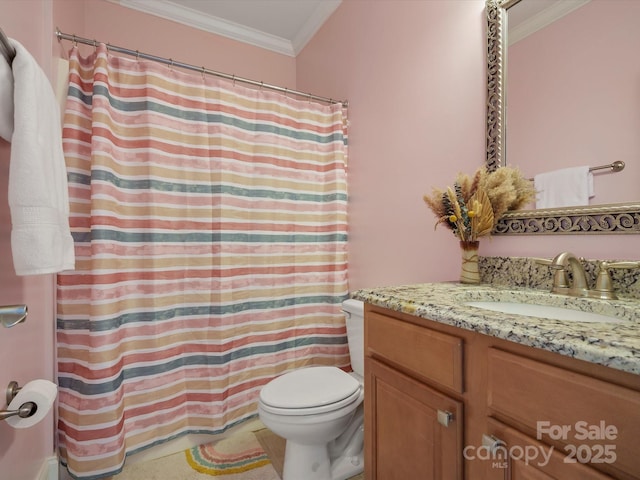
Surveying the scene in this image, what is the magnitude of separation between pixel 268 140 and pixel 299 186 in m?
0.33

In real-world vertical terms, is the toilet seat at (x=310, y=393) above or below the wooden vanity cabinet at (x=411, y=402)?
below

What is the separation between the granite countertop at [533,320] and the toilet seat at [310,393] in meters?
0.54

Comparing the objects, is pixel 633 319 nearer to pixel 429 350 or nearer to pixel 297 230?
pixel 429 350

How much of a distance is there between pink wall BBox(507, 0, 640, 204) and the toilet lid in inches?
45.4

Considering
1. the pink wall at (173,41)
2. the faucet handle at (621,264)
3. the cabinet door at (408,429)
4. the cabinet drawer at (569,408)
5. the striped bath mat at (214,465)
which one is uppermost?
the pink wall at (173,41)

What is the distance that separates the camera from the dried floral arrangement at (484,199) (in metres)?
1.11

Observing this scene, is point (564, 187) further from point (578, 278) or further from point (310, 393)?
point (310, 393)

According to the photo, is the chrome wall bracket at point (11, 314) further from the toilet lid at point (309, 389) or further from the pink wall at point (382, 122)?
the toilet lid at point (309, 389)

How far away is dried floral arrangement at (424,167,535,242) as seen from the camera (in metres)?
1.11

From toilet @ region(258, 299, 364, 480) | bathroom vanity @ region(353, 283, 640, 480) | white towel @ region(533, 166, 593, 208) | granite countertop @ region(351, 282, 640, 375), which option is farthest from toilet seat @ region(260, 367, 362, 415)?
white towel @ region(533, 166, 593, 208)

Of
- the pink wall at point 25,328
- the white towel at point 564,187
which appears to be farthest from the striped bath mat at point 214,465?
the white towel at point 564,187

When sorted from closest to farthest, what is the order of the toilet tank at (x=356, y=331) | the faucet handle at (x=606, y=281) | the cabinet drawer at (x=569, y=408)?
1. the cabinet drawer at (x=569, y=408)
2. the faucet handle at (x=606, y=281)
3. the toilet tank at (x=356, y=331)

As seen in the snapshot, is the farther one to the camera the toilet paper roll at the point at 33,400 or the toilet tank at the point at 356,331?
the toilet tank at the point at 356,331

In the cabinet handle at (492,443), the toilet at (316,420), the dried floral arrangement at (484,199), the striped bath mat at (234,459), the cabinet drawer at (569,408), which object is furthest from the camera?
the striped bath mat at (234,459)
